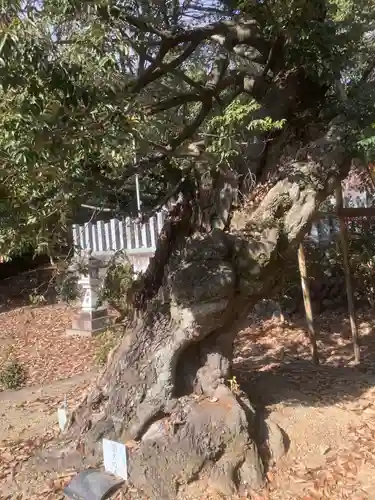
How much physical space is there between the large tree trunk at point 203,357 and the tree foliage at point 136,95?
42 cm

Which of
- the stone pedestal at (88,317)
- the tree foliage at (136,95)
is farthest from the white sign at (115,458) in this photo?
the stone pedestal at (88,317)

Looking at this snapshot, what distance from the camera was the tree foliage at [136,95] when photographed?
89.1 inches

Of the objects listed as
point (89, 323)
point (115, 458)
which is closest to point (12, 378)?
point (89, 323)

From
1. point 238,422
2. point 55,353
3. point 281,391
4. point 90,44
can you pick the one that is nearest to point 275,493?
point 238,422

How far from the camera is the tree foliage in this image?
7.43 feet

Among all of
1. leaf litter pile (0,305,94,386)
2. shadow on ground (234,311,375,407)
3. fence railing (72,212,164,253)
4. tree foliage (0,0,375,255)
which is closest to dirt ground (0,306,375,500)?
shadow on ground (234,311,375,407)

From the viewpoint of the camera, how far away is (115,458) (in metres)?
3.49

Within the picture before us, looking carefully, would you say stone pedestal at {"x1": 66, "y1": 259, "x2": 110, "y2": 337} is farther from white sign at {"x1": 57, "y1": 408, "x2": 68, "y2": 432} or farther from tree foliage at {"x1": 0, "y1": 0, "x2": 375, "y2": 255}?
white sign at {"x1": 57, "y1": 408, "x2": 68, "y2": 432}

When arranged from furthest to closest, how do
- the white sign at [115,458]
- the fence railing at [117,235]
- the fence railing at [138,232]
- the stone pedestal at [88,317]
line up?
the fence railing at [117,235] < the stone pedestal at [88,317] < the fence railing at [138,232] < the white sign at [115,458]

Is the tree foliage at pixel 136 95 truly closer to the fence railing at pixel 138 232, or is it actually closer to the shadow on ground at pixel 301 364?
the shadow on ground at pixel 301 364

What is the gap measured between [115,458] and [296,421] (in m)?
1.37

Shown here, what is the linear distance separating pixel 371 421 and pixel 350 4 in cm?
357

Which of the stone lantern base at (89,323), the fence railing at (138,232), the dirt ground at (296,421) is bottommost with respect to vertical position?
the dirt ground at (296,421)

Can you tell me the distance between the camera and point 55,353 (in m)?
8.03
